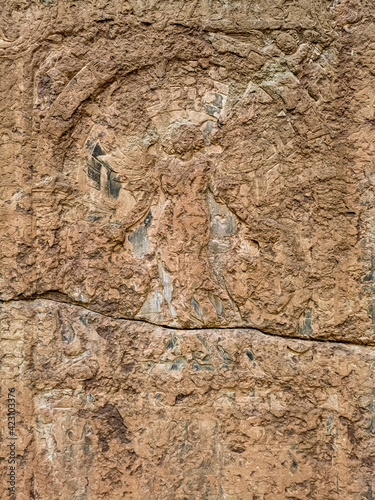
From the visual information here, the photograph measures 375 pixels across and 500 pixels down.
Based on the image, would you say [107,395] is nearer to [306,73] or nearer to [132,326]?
[132,326]

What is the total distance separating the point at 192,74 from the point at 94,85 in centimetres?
49

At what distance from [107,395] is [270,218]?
47.2 inches

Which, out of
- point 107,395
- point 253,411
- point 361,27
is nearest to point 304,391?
point 253,411

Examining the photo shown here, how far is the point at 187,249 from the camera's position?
2621 millimetres

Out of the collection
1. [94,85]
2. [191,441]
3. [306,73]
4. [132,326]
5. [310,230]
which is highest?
→ [306,73]

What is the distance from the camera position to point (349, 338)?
2.57m

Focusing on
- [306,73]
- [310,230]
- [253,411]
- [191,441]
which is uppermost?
[306,73]

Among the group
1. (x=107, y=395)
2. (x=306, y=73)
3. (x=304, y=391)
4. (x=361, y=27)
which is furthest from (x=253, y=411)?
(x=361, y=27)

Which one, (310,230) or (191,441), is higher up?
(310,230)

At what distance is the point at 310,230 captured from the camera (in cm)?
258

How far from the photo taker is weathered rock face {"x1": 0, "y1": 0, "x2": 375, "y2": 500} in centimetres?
255

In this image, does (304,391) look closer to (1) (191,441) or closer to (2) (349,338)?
(2) (349,338)

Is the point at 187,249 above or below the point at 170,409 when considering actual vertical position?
above

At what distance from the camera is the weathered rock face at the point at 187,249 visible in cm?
255
